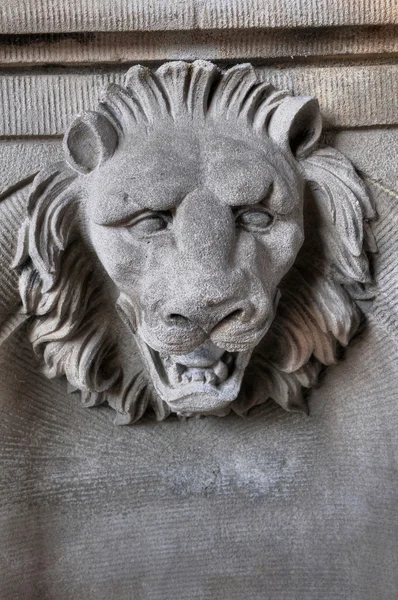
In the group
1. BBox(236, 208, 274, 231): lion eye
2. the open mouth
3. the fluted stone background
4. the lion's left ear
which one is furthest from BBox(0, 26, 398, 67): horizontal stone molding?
the open mouth

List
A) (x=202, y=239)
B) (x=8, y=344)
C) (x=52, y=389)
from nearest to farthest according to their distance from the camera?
(x=202, y=239)
(x=8, y=344)
(x=52, y=389)

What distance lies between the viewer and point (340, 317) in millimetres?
1159

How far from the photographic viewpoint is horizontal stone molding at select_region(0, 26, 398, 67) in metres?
1.07

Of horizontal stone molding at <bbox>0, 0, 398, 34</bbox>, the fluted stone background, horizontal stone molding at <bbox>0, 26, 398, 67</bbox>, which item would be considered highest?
horizontal stone molding at <bbox>0, 0, 398, 34</bbox>

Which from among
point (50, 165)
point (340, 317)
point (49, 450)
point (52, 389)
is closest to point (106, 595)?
point (49, 450)

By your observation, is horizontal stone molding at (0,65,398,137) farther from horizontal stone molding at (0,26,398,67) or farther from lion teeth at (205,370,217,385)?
lion teeth at (205,370,217,385)

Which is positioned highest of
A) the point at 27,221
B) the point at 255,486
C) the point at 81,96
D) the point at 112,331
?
the point at 81,96

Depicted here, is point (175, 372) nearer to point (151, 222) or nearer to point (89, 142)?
point (151, 222)

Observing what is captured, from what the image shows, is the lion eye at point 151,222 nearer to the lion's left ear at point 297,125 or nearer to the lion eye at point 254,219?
the lion eye at point 254,219

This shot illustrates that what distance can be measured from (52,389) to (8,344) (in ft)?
0.52

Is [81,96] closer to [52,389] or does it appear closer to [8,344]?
[8,344]

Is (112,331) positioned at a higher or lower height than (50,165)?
lower

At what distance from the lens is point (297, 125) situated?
3.45ft

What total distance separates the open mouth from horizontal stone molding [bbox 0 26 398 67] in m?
0.46
